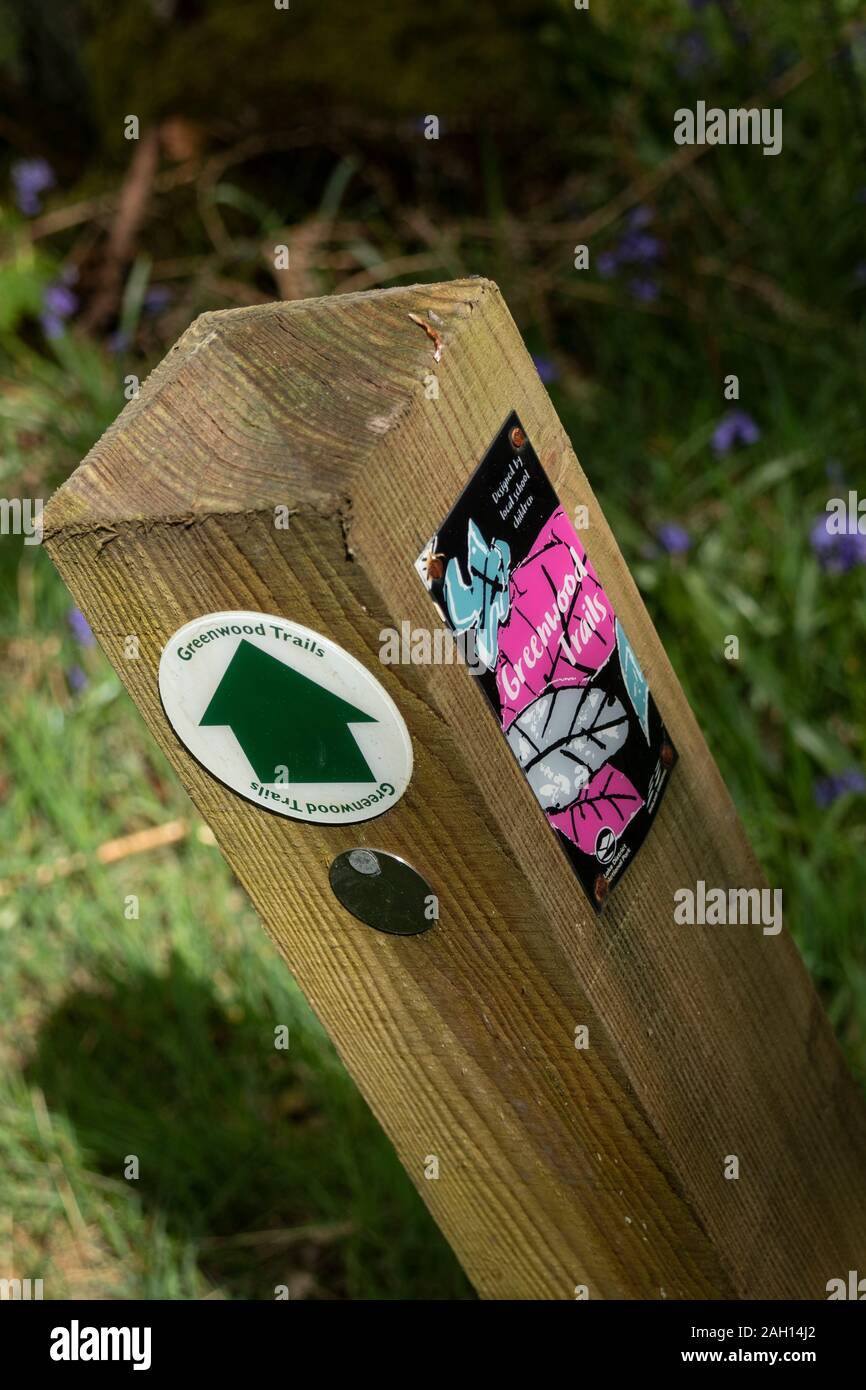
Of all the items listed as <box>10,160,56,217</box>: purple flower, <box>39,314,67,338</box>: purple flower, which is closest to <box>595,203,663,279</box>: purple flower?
<box>39,314,67,338</box>: purple flower

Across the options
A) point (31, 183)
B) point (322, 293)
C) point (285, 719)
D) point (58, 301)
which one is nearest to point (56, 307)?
point (58, 301)

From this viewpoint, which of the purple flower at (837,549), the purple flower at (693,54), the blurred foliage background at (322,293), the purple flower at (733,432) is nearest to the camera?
the blurred foliage background at (322,293)

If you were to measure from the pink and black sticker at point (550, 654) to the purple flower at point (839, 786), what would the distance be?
1179 mm

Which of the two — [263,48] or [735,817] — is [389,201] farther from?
[735,817]

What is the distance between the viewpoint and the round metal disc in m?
1.04

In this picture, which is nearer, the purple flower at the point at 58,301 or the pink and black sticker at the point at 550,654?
the pink and black sticker at the point at 550,654

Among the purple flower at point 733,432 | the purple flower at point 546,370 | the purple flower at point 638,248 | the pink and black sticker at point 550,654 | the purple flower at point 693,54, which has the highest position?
the purple flower at point 693,54

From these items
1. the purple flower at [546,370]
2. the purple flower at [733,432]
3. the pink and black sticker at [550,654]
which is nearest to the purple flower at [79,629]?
the purple flower at [546,370]

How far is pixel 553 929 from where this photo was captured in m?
1.02

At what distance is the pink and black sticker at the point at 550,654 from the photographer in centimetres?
95

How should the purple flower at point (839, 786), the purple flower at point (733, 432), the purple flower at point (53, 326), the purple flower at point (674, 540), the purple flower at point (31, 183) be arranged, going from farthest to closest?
the purple flower at point (31, 183) < the purple flower at point (53, 326) < the purple flower at point (733, 432) < the purple flower at point (674, 540) < the purple flower at point (839, 786)

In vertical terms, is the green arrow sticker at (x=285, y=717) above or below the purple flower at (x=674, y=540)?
below

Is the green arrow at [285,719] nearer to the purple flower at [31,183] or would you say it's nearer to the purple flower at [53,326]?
the purple flower at [53,326]

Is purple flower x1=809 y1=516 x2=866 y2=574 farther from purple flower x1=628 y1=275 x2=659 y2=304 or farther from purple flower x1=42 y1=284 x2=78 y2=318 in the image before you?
purple flower x1=42 y1=284 x2=78 y2=318
